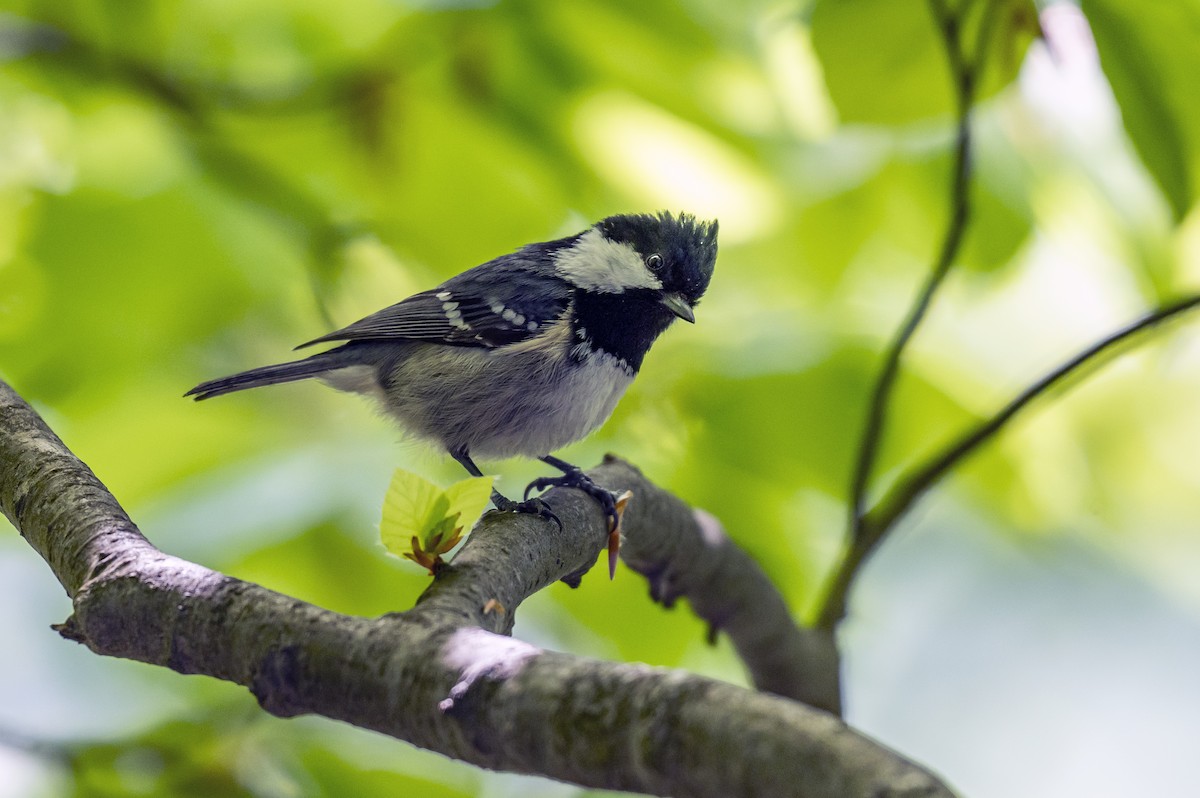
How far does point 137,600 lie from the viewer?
2.19ft

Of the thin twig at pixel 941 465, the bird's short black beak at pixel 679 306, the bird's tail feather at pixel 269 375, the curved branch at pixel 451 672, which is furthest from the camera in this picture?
the bird's short black beak at pixel 679 306

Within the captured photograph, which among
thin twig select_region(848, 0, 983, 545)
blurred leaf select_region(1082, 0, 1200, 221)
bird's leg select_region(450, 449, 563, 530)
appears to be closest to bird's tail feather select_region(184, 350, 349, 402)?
bird's leg select_region(450, 449, 563, 530)

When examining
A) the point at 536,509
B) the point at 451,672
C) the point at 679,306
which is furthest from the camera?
the point at 679,306

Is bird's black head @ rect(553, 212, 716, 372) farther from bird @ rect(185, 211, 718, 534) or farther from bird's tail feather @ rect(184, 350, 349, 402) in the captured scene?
bird's tail feather @ rect(184, 350, 349, 402)

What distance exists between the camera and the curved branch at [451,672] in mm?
464

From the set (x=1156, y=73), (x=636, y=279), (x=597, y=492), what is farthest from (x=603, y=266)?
(x=1156, y=73)

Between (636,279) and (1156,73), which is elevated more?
(636,279)

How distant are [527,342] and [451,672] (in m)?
0.90

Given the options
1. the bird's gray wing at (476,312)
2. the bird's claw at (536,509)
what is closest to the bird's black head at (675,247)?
the bird's gray wing at (476,312)

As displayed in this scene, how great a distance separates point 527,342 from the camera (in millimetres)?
1444

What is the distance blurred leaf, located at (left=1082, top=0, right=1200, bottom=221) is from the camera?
1.04 meters

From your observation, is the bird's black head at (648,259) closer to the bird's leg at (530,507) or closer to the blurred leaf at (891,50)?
the blurred leaf at (891,50)

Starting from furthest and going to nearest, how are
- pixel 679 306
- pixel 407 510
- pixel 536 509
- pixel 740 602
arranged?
pixel 679 306, pixel 740 602, pixel 536 509, pixel 407 510

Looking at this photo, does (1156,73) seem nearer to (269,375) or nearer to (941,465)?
(941,465)
